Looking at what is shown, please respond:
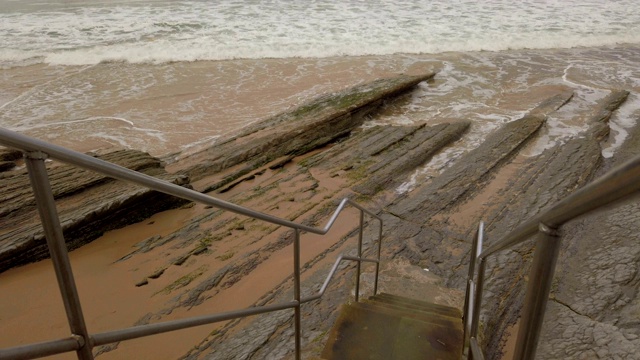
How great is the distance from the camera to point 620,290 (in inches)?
150

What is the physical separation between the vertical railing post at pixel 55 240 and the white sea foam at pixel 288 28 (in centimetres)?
1450

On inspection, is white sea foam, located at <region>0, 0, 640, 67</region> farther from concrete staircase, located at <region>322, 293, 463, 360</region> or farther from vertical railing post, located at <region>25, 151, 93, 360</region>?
vertical railing post, located at <region>25, 151, 93, 360</region>

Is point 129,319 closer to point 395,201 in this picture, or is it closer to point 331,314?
point 331,314

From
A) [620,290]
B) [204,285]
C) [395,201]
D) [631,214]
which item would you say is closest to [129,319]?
[204,285]

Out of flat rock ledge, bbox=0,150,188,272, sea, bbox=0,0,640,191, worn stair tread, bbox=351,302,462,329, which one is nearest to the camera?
worn stair tread, bbox=351,302,462,329

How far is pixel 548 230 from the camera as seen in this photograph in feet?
3.22

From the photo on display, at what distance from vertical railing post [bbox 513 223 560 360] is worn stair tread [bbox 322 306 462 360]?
194cm

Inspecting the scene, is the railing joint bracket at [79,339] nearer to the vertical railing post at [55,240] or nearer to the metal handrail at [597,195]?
the vertical railing post at [55,240]

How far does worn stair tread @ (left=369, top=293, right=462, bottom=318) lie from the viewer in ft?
12.9

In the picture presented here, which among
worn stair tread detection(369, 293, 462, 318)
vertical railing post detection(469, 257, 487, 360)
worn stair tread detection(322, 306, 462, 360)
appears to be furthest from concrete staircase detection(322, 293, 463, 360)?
vertical railing post detection(469, 257, 487, 360)

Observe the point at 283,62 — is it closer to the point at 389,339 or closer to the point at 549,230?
the point at 389,339

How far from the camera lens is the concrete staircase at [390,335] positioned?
2.92m

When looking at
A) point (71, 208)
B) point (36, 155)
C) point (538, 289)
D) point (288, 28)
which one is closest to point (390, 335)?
point (538, 289)

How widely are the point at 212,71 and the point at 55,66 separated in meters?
5.11
